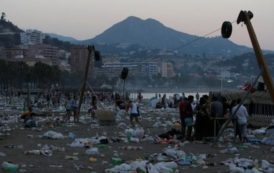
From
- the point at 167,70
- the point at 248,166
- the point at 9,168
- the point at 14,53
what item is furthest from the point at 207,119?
the point at 14,53

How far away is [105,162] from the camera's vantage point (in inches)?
531

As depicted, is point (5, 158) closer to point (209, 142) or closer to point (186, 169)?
point (186, 169)

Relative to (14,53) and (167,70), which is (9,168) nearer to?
(167,70)

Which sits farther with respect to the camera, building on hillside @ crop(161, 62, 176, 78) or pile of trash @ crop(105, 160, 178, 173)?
building on hillside @ crop(161, 62, 176, 78)

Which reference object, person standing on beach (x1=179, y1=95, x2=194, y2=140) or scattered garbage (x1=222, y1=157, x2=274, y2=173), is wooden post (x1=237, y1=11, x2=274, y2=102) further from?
person standing on beach (x1=179, y1=95, x2=194, y2=140)

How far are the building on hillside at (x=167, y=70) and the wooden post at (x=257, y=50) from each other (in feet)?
515

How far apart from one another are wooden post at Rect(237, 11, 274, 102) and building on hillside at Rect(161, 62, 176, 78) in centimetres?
15684

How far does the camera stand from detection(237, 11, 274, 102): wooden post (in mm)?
14938

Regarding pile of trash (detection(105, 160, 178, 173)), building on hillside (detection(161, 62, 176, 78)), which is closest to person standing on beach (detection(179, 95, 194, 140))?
pile of trash (detection(105, 160, 178, 173))

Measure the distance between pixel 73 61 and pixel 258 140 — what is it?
152718 millimetres

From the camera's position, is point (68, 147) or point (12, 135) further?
point (12, 135)

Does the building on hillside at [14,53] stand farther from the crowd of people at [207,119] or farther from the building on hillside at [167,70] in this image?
the crowd of people at [207,119]

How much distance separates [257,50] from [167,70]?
16984 cm

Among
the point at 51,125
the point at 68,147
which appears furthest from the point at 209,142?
the point at 51,125
